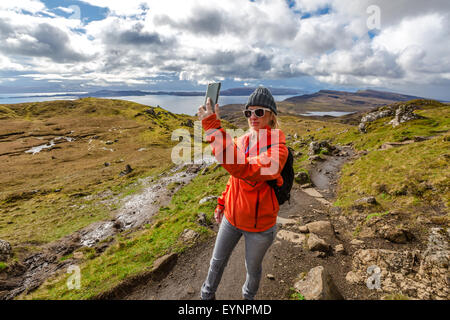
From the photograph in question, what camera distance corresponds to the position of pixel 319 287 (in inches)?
216

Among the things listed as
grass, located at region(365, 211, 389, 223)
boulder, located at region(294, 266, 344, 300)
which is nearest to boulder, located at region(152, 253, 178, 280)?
boulder, located at region(294, 266, 344, 300)

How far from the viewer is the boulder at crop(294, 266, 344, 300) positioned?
5311mm

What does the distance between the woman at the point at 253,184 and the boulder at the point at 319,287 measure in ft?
6.74

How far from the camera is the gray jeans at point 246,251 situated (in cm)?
402

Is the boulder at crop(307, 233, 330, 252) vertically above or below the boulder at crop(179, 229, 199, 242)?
above

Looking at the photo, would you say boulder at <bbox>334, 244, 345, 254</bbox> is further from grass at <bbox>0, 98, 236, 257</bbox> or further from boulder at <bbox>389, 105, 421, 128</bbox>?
boulder at <bbox>389, 105, 421, 128</bbox>

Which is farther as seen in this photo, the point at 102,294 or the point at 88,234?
the point at 88,234

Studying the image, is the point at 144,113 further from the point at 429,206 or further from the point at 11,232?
the point at 429,206

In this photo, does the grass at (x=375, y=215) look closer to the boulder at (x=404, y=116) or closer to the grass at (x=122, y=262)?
the grass at (x=122, y=262)

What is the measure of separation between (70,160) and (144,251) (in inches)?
2447

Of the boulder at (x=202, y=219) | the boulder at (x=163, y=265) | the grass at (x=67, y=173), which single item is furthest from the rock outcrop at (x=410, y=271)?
the grass at (x=67, y=173)

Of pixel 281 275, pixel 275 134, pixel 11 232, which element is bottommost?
pixel 11 232
